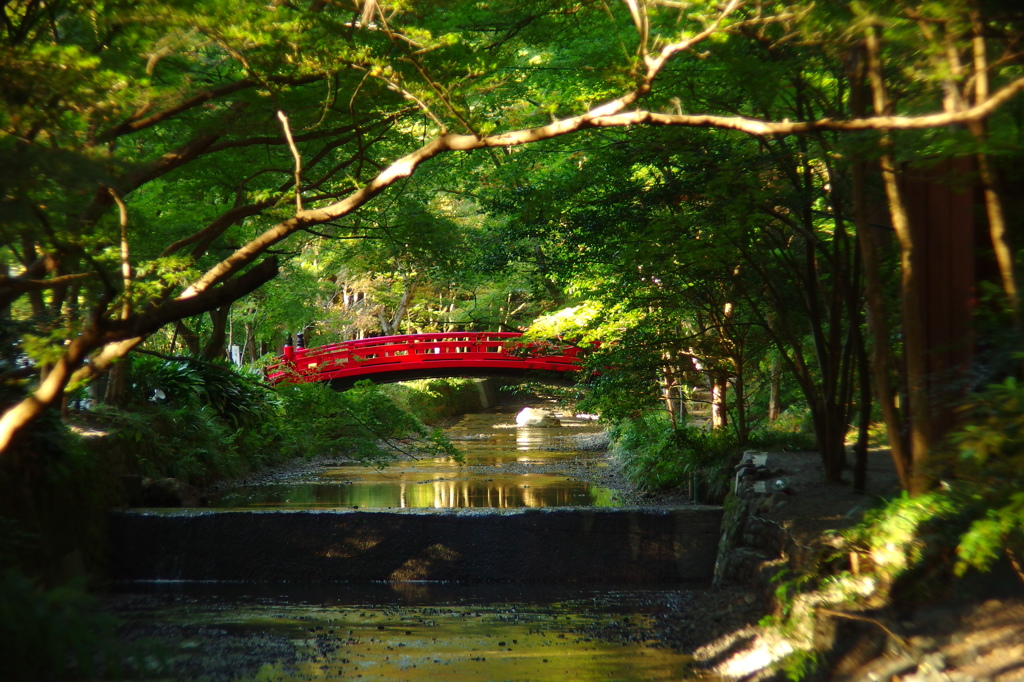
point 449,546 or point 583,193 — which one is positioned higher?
point 583,193

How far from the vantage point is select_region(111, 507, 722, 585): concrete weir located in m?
9.14

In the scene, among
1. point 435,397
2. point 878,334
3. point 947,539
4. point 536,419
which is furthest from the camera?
point 435,397

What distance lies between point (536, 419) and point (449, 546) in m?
17.4

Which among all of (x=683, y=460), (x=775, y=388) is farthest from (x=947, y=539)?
(x=775, y=388)

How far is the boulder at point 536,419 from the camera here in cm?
2645

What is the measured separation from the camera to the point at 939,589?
187 inches

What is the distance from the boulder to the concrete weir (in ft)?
56.1

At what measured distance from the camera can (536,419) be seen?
26.5m

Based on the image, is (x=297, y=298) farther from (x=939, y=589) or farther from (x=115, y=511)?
(x=939, y=589)

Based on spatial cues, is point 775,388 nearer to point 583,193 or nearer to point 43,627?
point 583,193

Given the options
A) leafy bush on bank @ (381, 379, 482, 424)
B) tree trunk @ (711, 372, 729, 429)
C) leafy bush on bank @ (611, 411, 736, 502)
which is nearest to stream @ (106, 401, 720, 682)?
leafy bush on bank @ (611, 411, 736, 502)

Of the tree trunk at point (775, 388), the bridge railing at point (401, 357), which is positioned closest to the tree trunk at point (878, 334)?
the tree trunk at point (775, 388)

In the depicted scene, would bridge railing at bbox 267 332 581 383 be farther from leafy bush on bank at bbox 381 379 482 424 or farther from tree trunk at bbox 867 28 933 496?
tree trunk at bbox 867 28 933 496

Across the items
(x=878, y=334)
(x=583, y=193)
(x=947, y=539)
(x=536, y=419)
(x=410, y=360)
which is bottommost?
(x=947, y=539)
